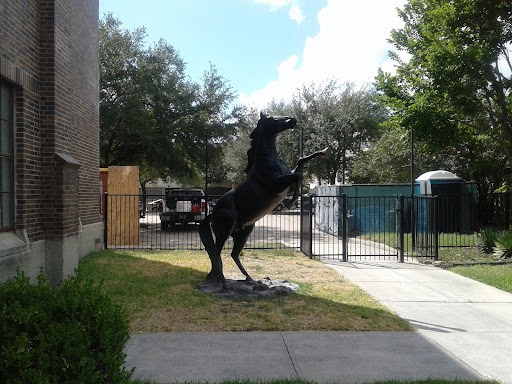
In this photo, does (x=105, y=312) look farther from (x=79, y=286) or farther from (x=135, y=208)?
(x=135, y=208)

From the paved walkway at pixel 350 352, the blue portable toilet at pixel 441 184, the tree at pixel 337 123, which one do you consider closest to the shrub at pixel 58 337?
the paved walkway at pixel 350 352

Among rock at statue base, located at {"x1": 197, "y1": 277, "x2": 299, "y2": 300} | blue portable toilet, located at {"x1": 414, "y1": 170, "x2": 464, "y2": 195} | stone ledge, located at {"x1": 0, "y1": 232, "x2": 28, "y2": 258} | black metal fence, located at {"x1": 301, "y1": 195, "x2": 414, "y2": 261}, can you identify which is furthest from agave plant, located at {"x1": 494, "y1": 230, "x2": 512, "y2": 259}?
stone ledge, located at {"x1": 0, "y1": 232, "x2": 28, "y2": 258}

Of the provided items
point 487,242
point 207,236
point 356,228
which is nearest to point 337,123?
point 356,228

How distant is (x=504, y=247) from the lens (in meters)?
10.3

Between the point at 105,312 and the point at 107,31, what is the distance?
1982cm

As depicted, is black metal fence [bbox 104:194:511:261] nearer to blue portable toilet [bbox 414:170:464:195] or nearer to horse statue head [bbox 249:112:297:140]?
blue portable toilet [bbox 414:170:464:195]

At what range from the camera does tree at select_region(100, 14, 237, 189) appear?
59.2 feet

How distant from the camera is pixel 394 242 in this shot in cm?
1355

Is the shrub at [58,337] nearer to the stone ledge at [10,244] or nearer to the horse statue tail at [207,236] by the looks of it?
the stone ledge at [10,244]

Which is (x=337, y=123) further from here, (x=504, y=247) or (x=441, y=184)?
(x=504, y=247)

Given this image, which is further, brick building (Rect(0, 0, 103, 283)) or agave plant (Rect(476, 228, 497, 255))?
agave plant (Rect(476, 228, 497, 255))

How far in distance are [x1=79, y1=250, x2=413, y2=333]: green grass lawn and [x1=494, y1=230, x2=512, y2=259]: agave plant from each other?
4.86 metres

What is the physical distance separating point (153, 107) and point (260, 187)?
15.5 metres

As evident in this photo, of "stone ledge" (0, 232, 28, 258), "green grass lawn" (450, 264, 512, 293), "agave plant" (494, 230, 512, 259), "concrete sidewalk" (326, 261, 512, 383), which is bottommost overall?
"concrete sidewalk" (326, 261, 512, 383)
